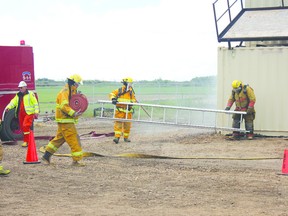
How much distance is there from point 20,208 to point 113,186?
2.18m

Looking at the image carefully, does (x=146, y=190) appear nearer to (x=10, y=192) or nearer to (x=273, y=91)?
(x=10, y=192)

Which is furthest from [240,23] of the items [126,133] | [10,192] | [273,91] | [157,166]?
[10,192]

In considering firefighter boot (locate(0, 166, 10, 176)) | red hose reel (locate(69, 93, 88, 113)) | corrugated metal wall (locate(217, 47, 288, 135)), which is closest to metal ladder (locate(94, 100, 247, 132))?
corrugated metal wall (locate(217, 47, 288, 135))

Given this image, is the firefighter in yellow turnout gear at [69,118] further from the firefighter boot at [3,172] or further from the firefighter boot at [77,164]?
the firefighter boot at [3,172]

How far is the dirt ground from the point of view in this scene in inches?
384

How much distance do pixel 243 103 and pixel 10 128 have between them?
22.1 feet

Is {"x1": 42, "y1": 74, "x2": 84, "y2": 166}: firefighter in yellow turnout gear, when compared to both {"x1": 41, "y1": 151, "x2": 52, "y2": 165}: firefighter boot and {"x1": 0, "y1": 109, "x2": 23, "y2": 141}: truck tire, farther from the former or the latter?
{"x1": 0, "y1": 109, "x2": 23, "y2": 141}: truck tire

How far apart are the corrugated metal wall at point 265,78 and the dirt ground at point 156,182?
49.8 inches

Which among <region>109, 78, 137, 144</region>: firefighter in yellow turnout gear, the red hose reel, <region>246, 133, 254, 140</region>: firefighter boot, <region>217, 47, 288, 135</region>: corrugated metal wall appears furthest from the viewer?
<region>217, 47, 288, 135</region>: corrugated metal wall

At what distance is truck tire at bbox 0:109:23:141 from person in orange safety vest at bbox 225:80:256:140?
6.14 metres

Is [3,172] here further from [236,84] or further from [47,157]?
[236,84]

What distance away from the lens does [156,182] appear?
1195 cm

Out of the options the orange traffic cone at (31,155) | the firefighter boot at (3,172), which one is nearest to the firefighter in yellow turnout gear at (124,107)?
the orange traffic cone at (31,155)

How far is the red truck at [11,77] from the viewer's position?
1988 centimetres
